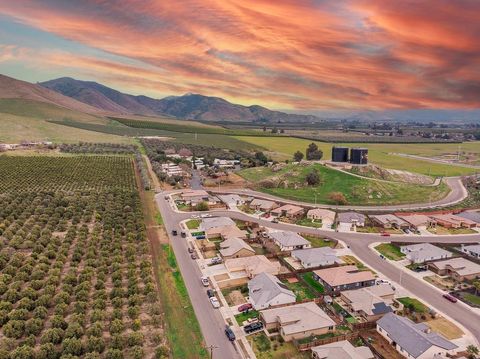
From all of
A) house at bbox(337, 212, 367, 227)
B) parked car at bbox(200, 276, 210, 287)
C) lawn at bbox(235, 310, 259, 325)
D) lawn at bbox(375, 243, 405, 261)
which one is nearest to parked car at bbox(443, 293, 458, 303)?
lawn at bbox(375, 243, 405, 261)

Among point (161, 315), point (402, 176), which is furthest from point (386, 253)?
point (402, 176)

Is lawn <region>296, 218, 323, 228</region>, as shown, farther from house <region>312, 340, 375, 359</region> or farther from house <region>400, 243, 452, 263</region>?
house <region>312, 340, 375, 359</region>

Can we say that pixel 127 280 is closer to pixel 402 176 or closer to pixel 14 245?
pixel 14 245

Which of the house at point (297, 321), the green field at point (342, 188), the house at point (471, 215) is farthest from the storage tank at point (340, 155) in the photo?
the house at point (297, 321)

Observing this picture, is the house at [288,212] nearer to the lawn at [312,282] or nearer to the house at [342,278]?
the lawn at [312,282]

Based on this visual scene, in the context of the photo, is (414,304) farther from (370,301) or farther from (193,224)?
(193,224)

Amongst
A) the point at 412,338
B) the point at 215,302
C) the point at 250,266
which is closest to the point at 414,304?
the point at 412,338
